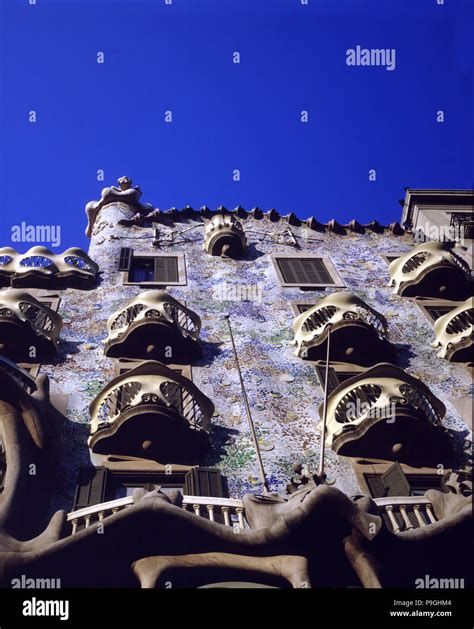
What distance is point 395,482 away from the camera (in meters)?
15.5

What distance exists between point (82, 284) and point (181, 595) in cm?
1466

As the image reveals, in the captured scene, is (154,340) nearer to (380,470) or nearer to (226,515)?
(380,470)

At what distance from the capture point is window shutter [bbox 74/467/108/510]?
47.2ft

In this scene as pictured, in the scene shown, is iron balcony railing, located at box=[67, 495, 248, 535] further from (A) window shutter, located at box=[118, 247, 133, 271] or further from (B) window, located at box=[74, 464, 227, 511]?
(A) window shutter, located at box=[118, 247, 133, 271]

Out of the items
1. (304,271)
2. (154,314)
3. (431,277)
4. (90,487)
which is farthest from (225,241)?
(90,487)

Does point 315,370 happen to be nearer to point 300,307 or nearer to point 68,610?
point 300,307

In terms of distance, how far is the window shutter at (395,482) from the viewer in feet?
49.6

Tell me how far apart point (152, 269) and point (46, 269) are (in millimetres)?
3453

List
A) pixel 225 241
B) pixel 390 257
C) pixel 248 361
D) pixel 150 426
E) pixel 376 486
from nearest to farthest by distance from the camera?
pixel 376 486 < pixel 150 426 < pixel 248 361 < pixel 225 241 < pixel 390 257

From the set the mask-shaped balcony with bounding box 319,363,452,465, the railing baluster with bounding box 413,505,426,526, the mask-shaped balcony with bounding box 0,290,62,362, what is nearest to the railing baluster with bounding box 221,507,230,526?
the railing baluster with bounding box 413,505,426,526

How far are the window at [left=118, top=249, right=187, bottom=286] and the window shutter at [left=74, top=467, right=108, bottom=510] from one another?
9628mm

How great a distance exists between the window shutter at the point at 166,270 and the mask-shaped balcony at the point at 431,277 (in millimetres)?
6228

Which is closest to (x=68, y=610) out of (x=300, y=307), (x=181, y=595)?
(x=181, y=595)

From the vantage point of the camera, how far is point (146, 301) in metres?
20.4
